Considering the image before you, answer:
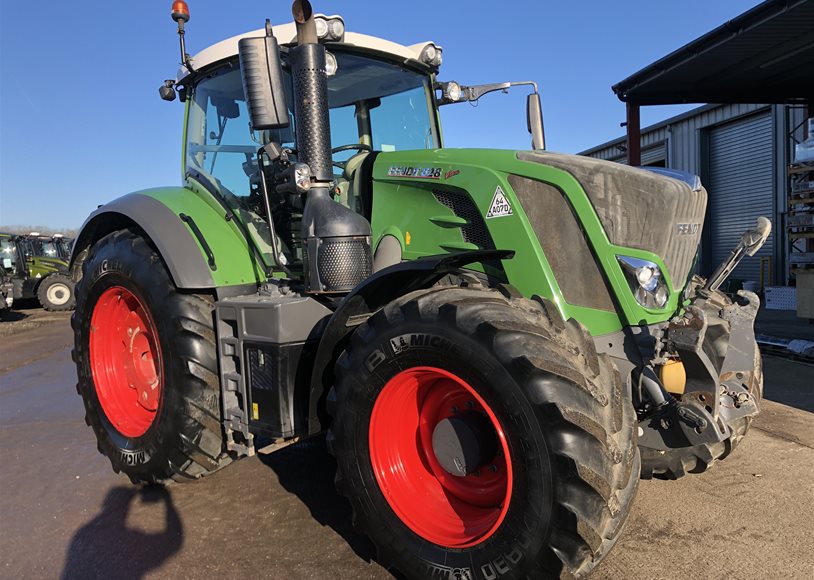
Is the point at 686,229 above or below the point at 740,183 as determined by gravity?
below

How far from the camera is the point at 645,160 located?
18328mm

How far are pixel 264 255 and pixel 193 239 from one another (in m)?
0.40

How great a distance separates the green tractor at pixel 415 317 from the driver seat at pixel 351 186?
0.02 meters

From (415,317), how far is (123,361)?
2583 mm

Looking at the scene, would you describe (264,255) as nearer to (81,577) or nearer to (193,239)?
(193,239)

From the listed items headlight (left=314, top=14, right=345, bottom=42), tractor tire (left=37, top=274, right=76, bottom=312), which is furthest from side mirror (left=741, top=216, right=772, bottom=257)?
tractor tire (left=37, top=274, right=76, bottom=312)

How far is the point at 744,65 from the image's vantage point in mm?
9367

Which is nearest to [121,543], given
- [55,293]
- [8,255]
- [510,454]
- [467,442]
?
[467,442]

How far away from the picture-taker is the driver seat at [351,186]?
3449 mm

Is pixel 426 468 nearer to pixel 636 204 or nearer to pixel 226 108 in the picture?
pixel 636 204

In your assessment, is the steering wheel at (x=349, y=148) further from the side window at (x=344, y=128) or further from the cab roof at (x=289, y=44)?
the cab roof at (x=289, y=44)

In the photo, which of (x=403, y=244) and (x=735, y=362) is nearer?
(x=735, y=362)

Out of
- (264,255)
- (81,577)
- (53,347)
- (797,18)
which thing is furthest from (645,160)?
(81,577)

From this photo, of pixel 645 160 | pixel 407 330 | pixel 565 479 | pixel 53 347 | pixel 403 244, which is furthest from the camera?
pixel 645 160
